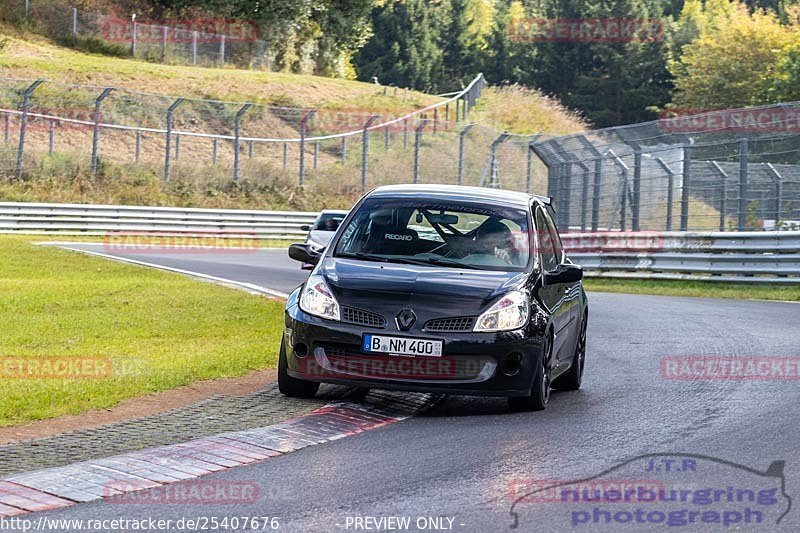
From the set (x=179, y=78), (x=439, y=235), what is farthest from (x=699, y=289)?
(x=179, y=78)

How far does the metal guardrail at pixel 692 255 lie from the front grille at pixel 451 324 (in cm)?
1478

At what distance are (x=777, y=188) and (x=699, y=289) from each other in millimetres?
2183

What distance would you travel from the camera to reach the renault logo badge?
30.1 feet

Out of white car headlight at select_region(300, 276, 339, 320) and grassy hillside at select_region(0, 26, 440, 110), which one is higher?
grassy hillside at select_region(0, 26, 440, 110)

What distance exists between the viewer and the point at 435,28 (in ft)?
322

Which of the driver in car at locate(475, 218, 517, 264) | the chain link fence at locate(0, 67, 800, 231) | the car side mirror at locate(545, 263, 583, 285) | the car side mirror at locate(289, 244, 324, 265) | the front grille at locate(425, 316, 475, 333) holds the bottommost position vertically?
the front grille at locate(425, 316, 475, 333)

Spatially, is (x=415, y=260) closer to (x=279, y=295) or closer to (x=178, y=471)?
(x=178, y=471)

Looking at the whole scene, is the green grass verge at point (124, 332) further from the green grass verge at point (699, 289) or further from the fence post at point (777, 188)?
the fence post at point (777, 188)

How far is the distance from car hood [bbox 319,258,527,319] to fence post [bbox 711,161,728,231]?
15789 millimetres

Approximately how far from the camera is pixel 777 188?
23.9 meters

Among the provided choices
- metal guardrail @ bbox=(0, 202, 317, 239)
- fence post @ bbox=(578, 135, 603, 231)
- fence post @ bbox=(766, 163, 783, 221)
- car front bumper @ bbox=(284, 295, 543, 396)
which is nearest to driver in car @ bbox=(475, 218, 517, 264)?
car front bumper @ bbox=(284, 295, 543, 396)

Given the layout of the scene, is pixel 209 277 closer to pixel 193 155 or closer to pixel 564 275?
pixel 564 275

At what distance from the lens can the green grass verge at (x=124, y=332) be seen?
32.5ft

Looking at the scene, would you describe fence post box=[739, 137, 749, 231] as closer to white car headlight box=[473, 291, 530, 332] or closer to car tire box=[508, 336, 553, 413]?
car tire box=[508, 336, 553, 413]
